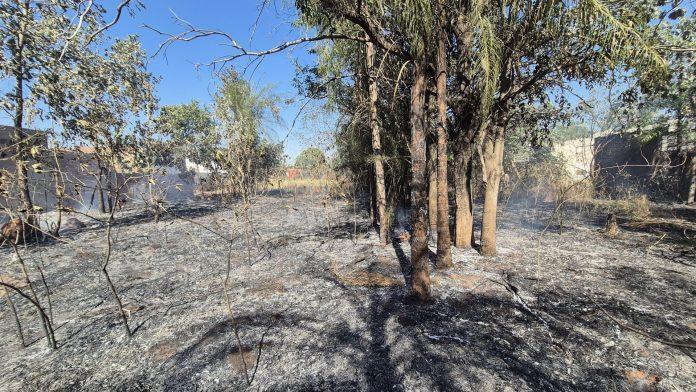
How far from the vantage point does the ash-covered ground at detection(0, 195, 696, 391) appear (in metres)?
3.11

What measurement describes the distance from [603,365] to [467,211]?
3706 mm

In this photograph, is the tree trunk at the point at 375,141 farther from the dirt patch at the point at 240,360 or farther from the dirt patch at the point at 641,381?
the dirt patch at the point at 641,381

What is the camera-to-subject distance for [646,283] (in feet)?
16.6

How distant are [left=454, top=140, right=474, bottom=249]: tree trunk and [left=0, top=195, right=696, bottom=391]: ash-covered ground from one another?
0.44 metres

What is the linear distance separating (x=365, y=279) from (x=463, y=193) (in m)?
2.58

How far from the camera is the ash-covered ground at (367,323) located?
3.11 metres

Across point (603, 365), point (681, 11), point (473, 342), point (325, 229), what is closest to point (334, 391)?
point (473, 342)

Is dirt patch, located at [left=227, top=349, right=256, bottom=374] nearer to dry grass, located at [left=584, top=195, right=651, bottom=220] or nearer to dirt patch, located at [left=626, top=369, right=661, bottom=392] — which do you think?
dirt patch, located at [left=626, top=369, right=661, bottom=392]

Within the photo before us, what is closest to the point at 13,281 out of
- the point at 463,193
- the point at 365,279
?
the point at 365,279

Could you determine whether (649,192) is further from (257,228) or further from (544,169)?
(257,228)

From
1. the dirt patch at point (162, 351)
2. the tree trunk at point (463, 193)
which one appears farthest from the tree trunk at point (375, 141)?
the dirt patch at point (162, 351)

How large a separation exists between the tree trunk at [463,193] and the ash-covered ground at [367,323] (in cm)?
44

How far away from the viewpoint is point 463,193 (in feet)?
20.5

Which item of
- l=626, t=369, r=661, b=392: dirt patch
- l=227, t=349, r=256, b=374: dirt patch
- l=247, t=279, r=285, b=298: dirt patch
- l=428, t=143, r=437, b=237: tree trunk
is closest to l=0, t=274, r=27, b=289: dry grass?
l=247, t=279, r=285, b=298: dirt patch
